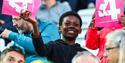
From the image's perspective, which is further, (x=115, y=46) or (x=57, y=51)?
(x=57, y=51)

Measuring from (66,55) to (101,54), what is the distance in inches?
19.3

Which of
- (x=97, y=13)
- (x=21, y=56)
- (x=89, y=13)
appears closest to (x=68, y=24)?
(x=97, y=13)

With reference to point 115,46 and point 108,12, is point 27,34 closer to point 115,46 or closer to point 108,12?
point 108,12

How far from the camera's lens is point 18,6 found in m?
7.09

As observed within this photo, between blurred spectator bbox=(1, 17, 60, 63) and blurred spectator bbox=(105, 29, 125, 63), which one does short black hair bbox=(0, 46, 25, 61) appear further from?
blurred spectator bbox=(105, 29, 125, 63)

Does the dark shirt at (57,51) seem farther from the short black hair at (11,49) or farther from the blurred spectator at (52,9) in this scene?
the blurred spectator at (52,9)

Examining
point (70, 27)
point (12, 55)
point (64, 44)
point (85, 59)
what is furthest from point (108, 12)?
point (12, 55)

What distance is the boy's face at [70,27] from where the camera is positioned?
7020 mm

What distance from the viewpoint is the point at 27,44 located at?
7086 millimetres

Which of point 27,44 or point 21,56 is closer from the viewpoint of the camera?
point 21,56

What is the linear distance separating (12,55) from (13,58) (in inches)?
2.6

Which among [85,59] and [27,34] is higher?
[27,34]

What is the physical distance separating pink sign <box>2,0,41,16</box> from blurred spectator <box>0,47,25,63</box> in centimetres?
63

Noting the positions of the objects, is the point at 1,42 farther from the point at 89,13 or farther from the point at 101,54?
the point at 89,13
